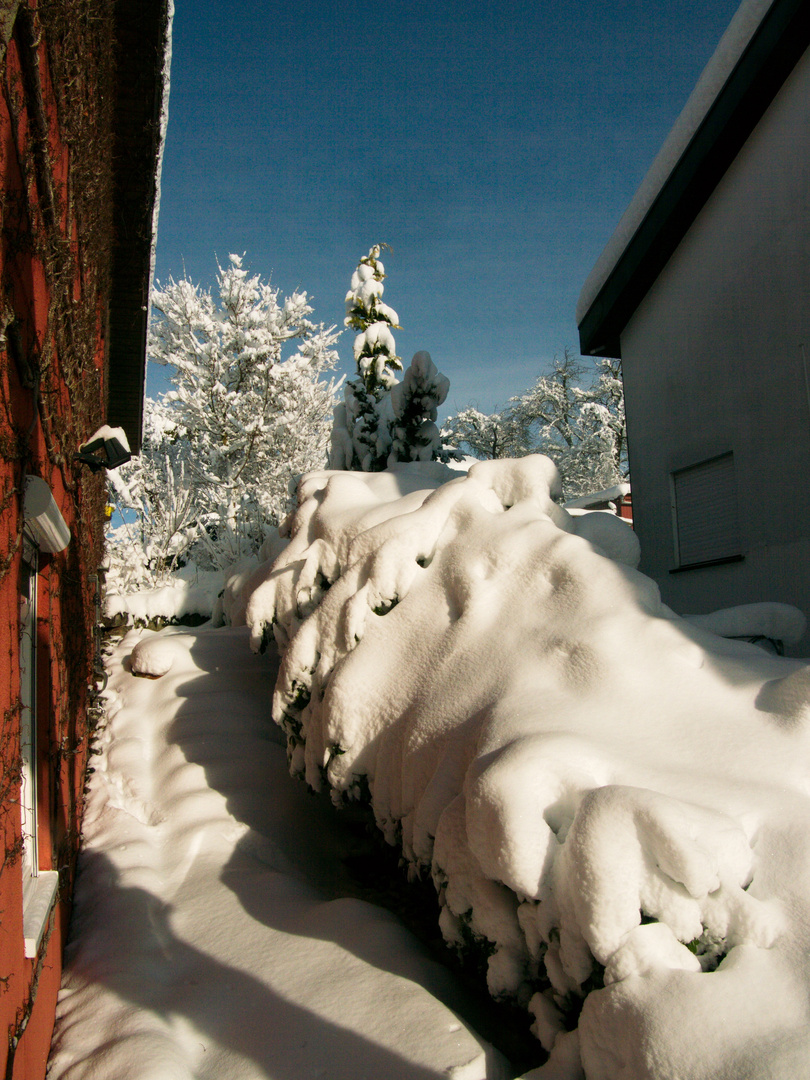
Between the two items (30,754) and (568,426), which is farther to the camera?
(568,426)

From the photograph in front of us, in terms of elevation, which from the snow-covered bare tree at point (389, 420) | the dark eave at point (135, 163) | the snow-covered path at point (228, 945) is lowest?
the snow-covered path at point (228, 945)

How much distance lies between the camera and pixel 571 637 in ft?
11.0

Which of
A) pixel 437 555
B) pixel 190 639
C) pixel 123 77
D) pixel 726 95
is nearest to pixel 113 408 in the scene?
pixel 190 639

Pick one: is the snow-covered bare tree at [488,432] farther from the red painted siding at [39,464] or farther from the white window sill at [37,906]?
the white window sill at [37,906]

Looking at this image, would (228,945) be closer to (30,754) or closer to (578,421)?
(30,754)

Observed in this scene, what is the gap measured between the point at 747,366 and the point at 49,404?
19.2 ft

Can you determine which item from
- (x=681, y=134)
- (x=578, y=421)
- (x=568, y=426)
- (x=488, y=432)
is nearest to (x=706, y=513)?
(x=681, y=134)

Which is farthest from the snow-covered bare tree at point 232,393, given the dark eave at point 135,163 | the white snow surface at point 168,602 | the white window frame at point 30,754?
the white window frame at point 30,754

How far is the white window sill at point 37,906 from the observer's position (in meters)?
2.53

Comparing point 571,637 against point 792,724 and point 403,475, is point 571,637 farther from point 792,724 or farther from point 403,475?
point 403,475

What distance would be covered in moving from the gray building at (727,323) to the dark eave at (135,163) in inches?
189

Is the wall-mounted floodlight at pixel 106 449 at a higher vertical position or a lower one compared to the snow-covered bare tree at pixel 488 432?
lower

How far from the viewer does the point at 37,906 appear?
2.77 meters

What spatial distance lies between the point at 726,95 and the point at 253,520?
11.3m
